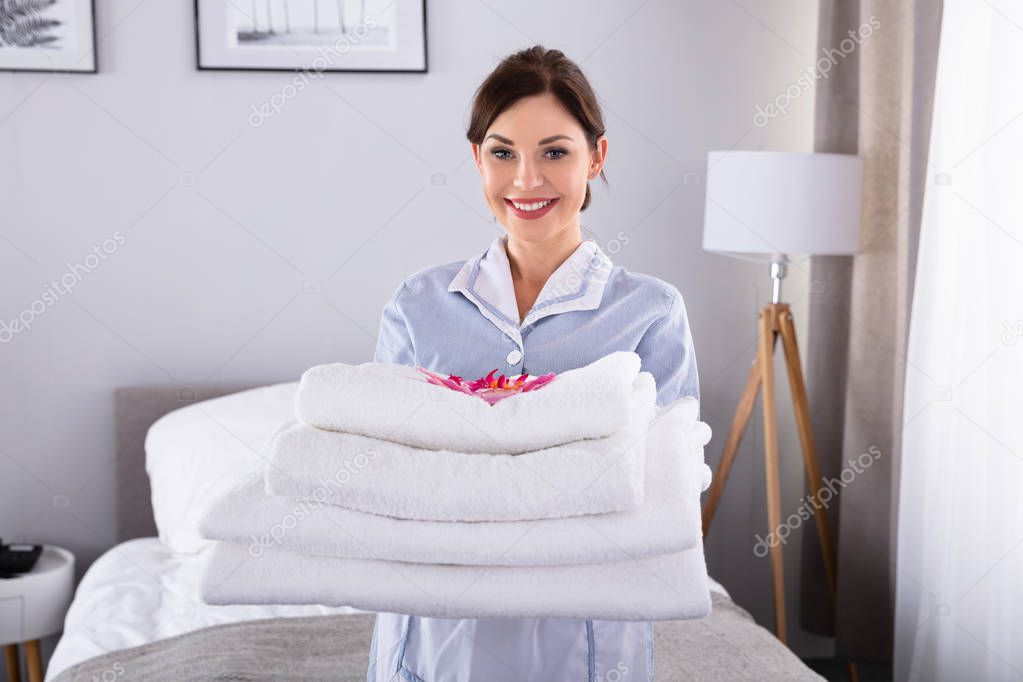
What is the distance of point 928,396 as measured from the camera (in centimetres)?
232

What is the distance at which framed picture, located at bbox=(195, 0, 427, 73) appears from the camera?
2.74 metres

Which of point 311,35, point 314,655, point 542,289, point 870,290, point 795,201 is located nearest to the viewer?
point 542,289

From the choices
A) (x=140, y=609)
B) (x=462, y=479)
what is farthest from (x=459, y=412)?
(x=140, y=609)

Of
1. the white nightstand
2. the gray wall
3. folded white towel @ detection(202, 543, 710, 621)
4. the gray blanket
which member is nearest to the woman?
folded white towel @ detection(202, 543, 710, 621)

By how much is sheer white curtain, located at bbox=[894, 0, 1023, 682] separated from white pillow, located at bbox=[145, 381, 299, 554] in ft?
4.96

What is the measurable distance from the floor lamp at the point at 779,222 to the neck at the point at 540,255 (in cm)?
133

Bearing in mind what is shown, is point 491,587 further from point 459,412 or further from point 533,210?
point 533,210

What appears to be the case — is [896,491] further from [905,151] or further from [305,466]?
[305,466]

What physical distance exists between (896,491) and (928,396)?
295mm

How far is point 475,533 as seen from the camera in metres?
0.85

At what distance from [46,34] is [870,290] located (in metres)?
2.26

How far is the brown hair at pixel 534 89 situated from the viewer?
1.24 metres

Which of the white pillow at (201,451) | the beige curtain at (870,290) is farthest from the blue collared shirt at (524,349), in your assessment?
the beige curtain at (870,290)

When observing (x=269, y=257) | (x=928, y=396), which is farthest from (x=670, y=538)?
(x=269, y=257)
